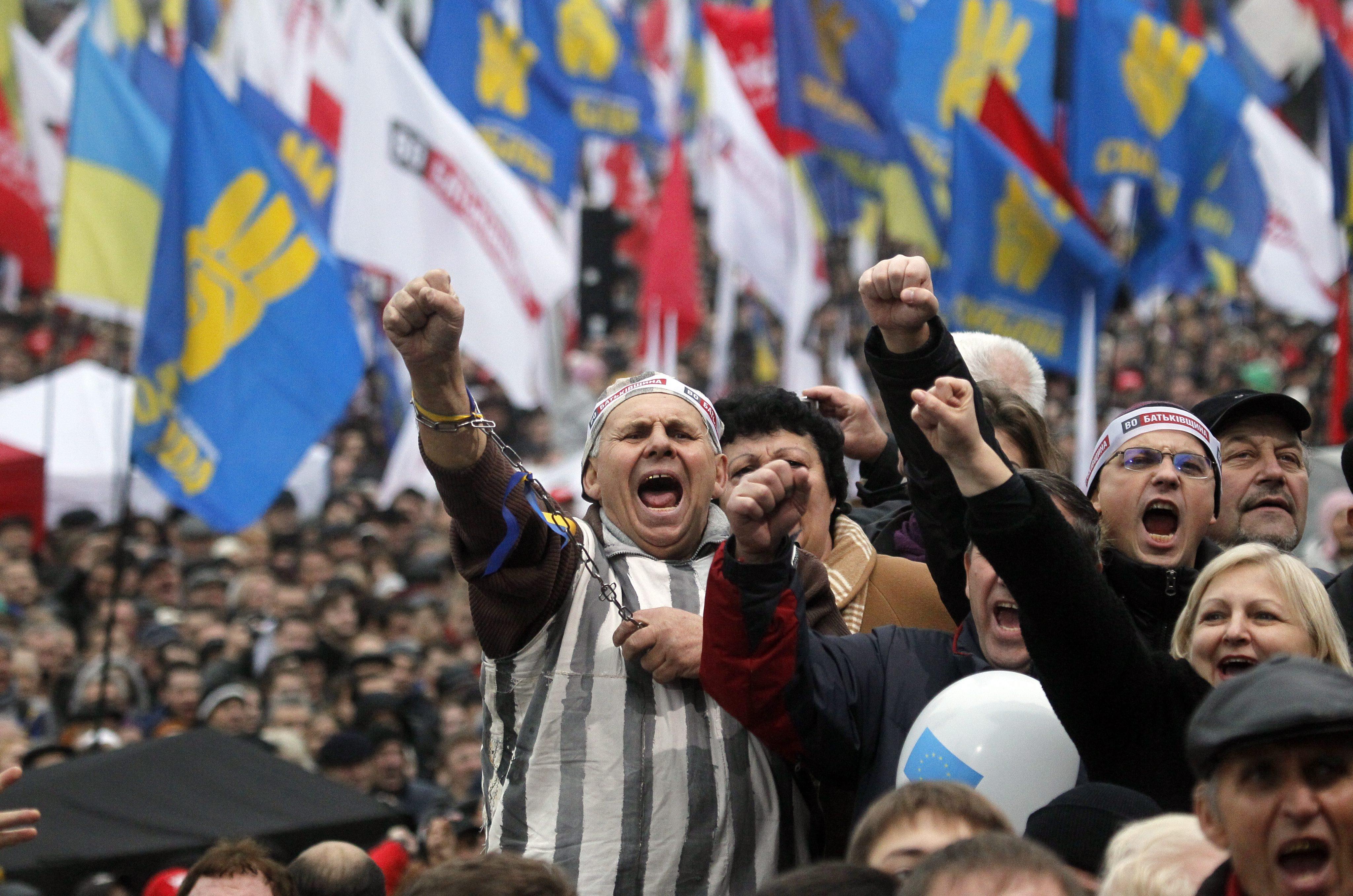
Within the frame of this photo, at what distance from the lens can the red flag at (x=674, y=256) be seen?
13352 mm

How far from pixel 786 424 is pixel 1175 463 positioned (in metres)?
0.86

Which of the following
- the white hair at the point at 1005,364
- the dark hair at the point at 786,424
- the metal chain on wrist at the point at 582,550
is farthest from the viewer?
the white hair at the point at 1005,364

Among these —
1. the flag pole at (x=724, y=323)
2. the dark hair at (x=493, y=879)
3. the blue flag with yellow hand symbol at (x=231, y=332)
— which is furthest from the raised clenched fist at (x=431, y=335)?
the flag pole at (x=724, y=323)

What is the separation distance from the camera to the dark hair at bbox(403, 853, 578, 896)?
91.0 inches

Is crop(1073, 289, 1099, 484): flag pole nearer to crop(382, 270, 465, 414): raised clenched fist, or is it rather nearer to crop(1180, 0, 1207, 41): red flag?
crop(382, 270, 465, 414): raised clenched fist

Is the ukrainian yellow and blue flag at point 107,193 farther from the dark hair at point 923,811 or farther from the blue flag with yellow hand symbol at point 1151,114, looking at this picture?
the dark hair at point 923,811

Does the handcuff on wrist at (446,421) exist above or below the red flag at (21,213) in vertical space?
below

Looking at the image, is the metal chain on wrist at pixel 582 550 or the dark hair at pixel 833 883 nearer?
the dark hair at pixel 833 883

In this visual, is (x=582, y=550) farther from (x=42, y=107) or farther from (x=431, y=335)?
(x=42, y=107)

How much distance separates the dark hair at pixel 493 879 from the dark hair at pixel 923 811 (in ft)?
1.42

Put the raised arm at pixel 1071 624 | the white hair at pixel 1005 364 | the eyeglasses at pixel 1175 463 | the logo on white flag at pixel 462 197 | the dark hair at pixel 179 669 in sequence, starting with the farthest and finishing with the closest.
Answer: the logo on white flag at pixel 462 197 → the dark hair at pixel 179 669 → the white hair at pixel 1005 364 → the eyeglasses at pixel 1175 463 → the raised arm at pixel 1071 624

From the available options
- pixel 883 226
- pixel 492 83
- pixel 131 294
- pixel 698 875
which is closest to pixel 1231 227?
pixel 883 226

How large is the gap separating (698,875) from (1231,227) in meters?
11.5

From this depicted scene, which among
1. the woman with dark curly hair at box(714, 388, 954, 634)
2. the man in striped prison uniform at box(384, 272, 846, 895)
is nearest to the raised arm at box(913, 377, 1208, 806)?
the man in striped prison uniform at box(384, 272, 846, 895)
